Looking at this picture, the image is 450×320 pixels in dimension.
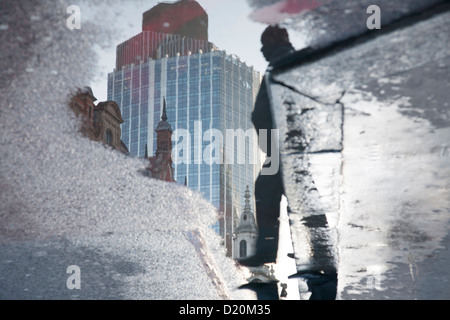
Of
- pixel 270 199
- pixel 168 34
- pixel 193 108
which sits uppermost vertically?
pixel 168 34

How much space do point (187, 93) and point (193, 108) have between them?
7 centimetres

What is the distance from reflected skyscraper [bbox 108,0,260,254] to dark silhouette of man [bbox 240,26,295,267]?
0.24ft

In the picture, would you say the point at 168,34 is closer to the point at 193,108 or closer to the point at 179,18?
the point at 179,18

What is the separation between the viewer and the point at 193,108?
220cm

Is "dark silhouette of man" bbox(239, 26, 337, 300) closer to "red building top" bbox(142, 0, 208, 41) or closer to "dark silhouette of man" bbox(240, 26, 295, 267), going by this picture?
"dark silhouette of man" bbox(240, 26, 295, 267)

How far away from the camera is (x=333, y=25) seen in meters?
1.80

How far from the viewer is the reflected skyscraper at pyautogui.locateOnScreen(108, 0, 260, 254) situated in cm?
215

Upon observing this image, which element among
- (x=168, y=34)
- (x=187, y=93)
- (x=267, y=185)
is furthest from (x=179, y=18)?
(x=267, y=185)

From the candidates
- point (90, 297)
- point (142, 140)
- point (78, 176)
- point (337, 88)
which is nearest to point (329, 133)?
point (337, 88)

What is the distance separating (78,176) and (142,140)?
34cm

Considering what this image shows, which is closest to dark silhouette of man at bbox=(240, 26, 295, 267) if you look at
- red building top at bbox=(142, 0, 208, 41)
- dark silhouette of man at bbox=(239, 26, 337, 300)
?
dark silhouette of man at bbox=(239, 26, 337, 300)

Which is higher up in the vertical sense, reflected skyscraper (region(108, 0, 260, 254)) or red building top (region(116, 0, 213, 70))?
red building top (region(116, 0, 213, 70))

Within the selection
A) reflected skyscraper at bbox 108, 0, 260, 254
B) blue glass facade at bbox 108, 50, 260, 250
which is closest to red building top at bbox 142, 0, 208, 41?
reflected skyscraper at bbox 108, 0, 260, 254

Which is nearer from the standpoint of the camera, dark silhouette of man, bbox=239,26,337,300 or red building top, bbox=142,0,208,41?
dark silhouette of man, bbox=239,26,337,300
